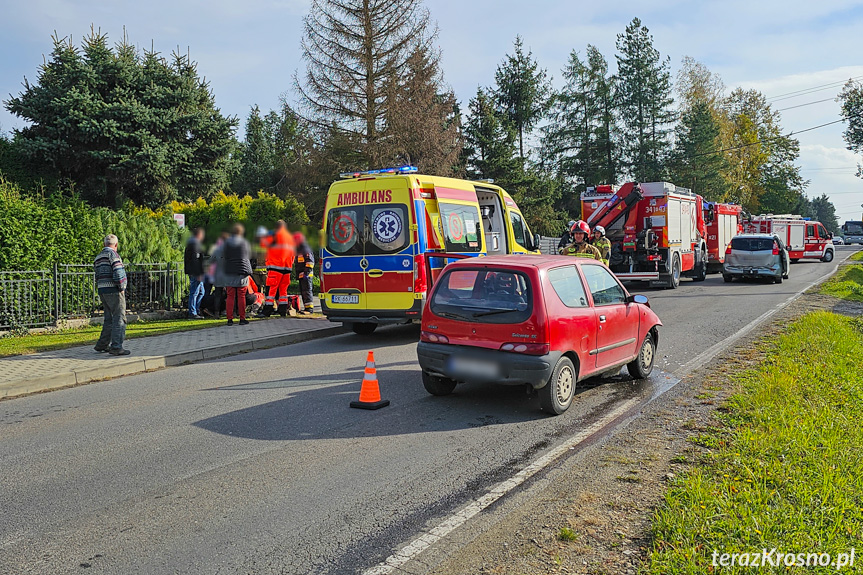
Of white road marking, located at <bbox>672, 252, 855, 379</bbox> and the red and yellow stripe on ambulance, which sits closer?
white road marking, located at <bbox>672, 252, 855, 379</bbox>

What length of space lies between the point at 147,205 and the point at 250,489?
21.3 metres

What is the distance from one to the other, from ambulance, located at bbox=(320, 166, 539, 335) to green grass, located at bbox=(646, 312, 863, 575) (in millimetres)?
5451

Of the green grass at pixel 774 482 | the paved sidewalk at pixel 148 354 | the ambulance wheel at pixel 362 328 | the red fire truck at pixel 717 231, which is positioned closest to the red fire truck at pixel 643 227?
the red fire truck at pixel 717 231

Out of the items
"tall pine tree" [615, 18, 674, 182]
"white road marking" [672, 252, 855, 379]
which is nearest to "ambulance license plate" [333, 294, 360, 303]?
"white road marking" [672, 252, 855, 379]

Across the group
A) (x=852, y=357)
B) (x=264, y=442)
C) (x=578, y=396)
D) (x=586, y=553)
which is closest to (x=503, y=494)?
(x=586, y=553)

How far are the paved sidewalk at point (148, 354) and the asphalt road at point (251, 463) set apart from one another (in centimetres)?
41

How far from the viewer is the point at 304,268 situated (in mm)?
15383

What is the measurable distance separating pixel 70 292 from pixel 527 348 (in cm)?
1066

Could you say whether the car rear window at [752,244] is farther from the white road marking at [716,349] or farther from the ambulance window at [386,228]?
the ambulance window at [386,228]

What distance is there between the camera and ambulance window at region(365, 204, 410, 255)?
11.1 meters

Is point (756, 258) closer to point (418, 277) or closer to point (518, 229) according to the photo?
point (518, 229)

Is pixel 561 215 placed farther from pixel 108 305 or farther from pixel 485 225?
pixel 108 305

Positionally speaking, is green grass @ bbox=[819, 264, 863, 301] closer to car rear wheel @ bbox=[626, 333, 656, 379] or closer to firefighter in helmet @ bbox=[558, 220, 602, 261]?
firefighter in helmet @ bbox=[558, 220, 602, 261]

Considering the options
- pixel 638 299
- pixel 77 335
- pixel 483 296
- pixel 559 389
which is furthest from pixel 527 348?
pixel 77 335
